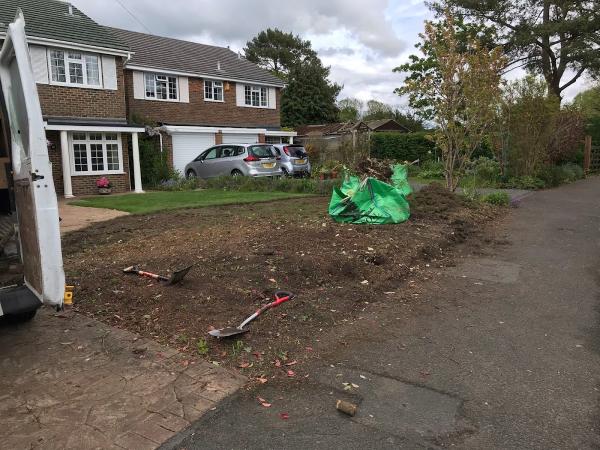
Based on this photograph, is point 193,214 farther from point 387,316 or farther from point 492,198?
point 492,198

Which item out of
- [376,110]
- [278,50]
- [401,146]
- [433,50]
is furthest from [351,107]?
[433,50]

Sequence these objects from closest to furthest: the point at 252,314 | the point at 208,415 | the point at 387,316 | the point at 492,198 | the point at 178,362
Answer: the point at 208,415 → the point at 178,362 → the point at 252,314 → the point at 387,316 → the point at 492,198

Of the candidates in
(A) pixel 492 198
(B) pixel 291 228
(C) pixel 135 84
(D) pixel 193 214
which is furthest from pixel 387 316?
(C) pixel 135 84

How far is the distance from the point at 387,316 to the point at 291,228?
3459 mm

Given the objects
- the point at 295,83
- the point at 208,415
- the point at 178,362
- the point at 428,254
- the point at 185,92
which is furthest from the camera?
the point at 295,83

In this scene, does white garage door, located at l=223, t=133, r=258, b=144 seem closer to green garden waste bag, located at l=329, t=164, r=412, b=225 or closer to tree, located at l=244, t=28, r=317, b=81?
green garden waste bag, located at l=329, t=164, r=412, b=225

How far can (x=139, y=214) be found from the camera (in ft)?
35.1

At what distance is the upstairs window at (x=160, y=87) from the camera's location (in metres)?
21.7

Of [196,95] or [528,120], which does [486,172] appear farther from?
[196,95]

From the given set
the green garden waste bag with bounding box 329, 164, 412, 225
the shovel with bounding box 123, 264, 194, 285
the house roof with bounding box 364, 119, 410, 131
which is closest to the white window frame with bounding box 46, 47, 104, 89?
the green garden waste bag with bounding box 329, 164, 412, 225

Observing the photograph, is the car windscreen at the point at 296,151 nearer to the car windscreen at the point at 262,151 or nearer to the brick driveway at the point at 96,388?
the car windscreen at the point at 262,151

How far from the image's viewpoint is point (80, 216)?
10.9m

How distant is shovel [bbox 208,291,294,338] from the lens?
3996 millimetres

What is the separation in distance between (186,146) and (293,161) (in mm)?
6065
